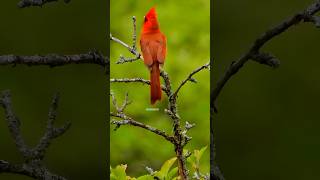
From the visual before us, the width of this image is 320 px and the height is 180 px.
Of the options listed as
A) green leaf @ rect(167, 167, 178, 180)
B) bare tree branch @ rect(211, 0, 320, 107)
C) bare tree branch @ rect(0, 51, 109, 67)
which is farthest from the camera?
green leaf @ rect(167, 167, 178, 180)

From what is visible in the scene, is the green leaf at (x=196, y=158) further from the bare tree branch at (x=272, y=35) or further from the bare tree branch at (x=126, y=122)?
the bare tree branch at (x=272, y=35)

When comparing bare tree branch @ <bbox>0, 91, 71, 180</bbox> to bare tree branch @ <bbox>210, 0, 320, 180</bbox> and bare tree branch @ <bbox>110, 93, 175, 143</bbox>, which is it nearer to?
bare tree branch @ <bbox>110, 93, 175, 143</bbox>

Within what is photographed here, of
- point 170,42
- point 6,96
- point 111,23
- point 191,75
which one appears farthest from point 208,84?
point 6,96

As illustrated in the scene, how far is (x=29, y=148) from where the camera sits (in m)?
1.71

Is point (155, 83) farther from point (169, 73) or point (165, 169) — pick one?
point (165, 169)

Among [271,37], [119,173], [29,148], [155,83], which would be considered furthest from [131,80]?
[271,37]

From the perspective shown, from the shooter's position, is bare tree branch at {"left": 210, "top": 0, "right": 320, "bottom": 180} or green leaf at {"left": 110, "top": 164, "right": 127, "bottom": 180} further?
green leaf at {"left": 110, "top": 164, "right": 127, "bottom": 180}

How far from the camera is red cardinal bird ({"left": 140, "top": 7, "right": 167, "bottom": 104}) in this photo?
2000mm

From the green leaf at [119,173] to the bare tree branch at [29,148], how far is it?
227 millimetres

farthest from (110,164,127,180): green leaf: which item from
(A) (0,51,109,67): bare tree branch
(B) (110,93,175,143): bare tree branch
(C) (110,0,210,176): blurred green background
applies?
(A) (0,51,109,67): bare tree branch

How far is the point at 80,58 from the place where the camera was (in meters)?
1.87

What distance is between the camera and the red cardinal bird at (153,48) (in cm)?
200

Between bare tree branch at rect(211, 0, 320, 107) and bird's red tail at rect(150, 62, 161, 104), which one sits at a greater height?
bare tree branch at rect(211, 0, 320, 107)

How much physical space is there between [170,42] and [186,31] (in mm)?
67
